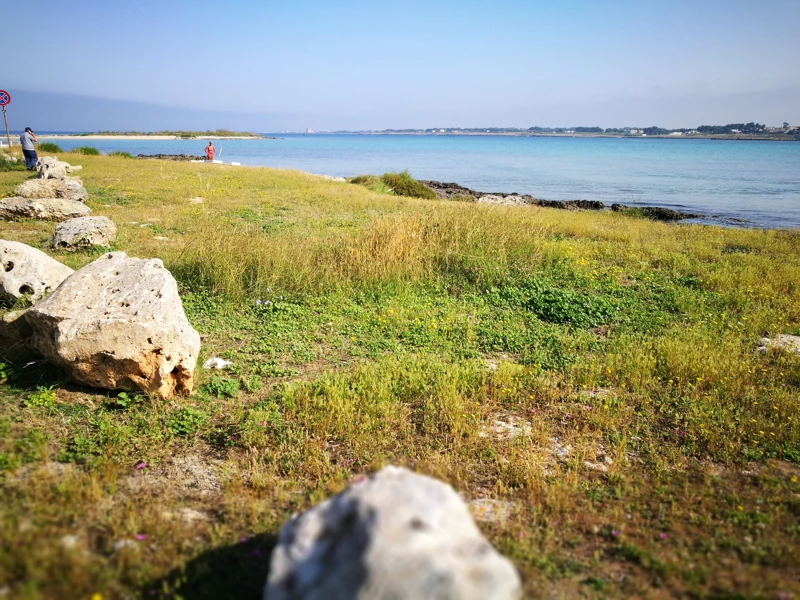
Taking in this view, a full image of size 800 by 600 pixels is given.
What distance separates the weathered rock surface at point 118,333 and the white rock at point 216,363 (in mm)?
677

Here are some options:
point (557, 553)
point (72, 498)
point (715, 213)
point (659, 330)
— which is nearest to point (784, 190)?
point (715, 213)

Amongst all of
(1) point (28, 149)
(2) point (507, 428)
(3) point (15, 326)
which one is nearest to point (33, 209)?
(3) point (15, 326)

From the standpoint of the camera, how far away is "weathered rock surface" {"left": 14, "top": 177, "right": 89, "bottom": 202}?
16.5 metres

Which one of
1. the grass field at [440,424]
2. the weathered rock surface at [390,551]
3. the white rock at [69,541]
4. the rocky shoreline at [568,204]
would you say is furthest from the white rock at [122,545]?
the rocky shoreline at [568,204]

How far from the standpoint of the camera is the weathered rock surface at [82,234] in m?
11.1

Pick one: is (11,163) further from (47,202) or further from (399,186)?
(399,186)

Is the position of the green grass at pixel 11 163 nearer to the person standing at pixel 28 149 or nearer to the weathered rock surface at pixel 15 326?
the person standing at pixel 28 149

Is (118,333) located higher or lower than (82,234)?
lower

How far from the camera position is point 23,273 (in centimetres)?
709

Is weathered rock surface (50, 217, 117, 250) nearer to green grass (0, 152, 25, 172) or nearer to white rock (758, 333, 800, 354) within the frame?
white rock (758, 333, 800, 354)

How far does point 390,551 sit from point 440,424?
349 centimetres

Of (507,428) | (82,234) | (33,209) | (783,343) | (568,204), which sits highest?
(568,204)

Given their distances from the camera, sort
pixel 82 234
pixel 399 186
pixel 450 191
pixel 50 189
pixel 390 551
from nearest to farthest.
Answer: pixel 390 551
pixel 82 234
pixel 50 189
pixel 399 186
pixel 450 191

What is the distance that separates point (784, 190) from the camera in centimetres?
3728
